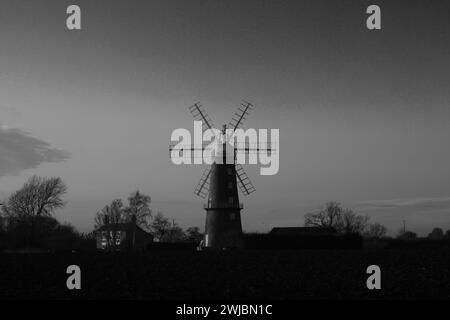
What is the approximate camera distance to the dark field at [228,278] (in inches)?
842

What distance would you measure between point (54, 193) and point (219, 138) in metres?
31.3

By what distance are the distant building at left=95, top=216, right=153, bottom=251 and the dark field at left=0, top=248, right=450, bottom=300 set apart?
140 ft

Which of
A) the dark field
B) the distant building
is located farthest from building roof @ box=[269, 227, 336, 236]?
Result: the dark field

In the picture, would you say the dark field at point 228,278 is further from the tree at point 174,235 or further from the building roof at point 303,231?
the tree at point 174,235

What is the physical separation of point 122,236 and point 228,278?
207ft

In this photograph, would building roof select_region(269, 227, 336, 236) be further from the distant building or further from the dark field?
the dark field

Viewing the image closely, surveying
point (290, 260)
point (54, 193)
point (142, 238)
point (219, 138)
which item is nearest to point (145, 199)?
point (142, 238)

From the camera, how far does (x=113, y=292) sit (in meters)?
22.4

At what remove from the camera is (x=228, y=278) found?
25.1 meters

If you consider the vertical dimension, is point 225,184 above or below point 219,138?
below

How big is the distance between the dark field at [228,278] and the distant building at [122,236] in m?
42.7

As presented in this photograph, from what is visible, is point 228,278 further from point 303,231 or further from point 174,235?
point 174,235

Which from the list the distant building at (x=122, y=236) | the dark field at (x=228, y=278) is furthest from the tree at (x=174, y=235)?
the dark field at (x=228, y=278)
